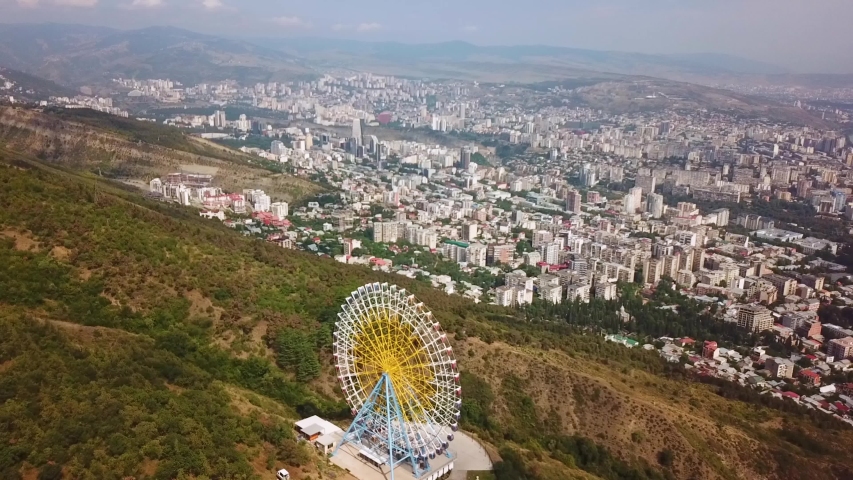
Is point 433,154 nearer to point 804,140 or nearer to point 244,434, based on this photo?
point 804,140

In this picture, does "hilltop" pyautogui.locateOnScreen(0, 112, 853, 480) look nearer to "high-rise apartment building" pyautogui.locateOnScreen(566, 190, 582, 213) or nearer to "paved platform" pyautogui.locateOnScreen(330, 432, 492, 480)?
"paved platform" pyautogui.locateOnScreen(330, 432, 492, 480)

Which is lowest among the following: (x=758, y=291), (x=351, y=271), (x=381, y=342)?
(x=758, y=291)

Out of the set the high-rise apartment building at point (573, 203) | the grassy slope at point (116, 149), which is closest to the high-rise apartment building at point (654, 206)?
the high-rise apartment building at point (573, 203)

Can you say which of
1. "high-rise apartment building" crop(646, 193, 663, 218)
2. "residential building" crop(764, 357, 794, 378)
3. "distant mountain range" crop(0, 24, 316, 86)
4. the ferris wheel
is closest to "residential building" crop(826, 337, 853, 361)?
"residential building" crop(764, 357, 794, 378)

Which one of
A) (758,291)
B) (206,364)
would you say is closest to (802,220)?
(758,291)

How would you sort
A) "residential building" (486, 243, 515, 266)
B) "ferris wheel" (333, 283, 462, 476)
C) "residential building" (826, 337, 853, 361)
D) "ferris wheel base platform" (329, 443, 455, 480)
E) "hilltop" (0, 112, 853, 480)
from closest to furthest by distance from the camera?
"hilltop" (0, 112, 853, 480)
"ferris wheel base platform" (329, 443, 455, 480)
"ferris wheel" (333, 283, 462, 476)
"residential building" (826, 337, 853, 361)
"residential building" (486, 243, 515, 266)

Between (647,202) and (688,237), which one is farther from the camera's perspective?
(647,202)

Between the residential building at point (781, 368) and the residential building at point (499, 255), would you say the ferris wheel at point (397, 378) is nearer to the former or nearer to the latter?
the residential building at point (781, 368)

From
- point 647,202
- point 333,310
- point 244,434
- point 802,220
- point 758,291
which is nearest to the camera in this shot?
point 244,434

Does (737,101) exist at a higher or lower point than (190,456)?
higher
